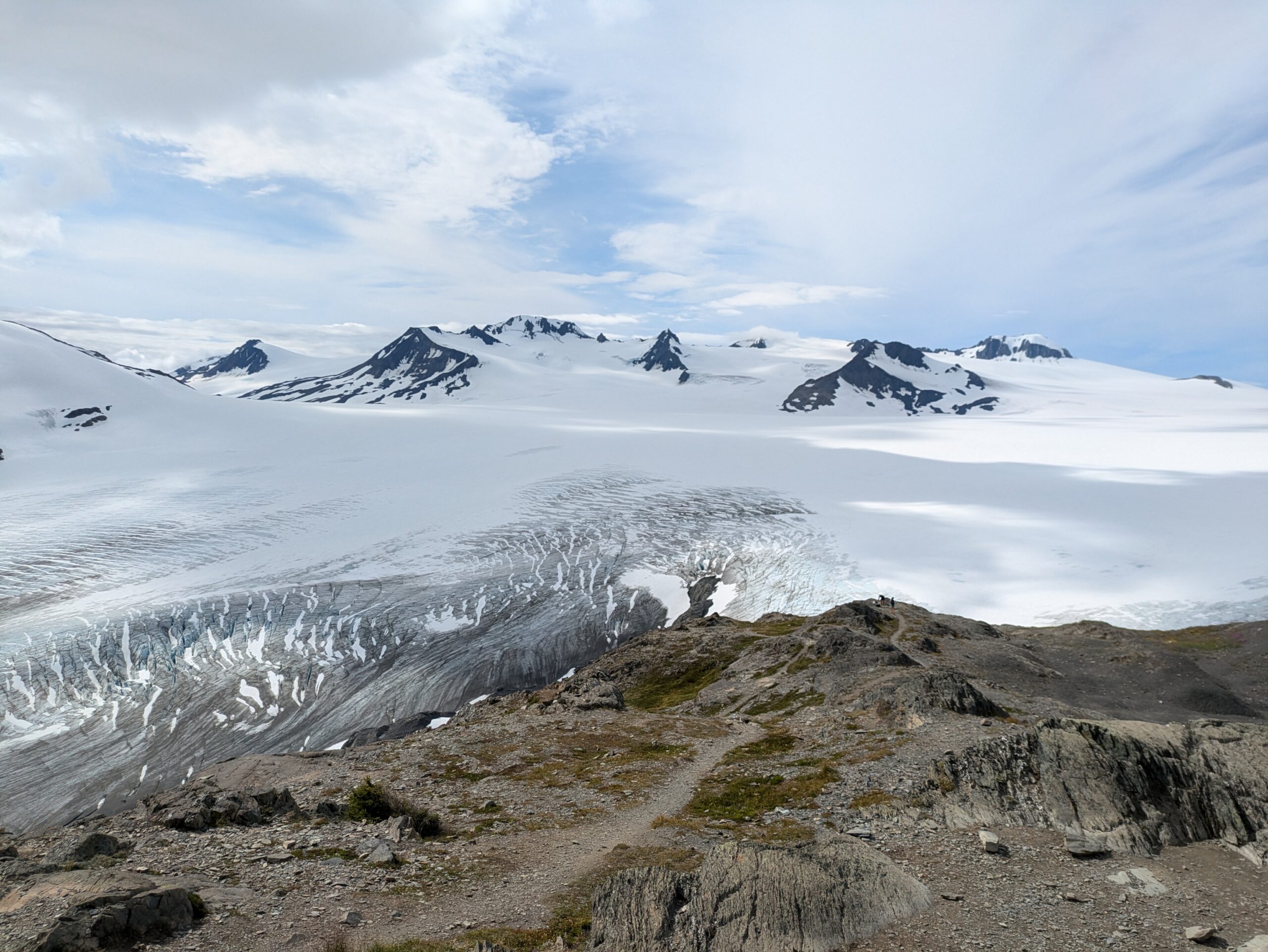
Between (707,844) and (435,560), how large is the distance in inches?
2721

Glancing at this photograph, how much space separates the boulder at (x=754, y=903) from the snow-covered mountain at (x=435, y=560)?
43.2m

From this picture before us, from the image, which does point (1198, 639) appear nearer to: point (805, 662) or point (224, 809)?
point (805, 662)

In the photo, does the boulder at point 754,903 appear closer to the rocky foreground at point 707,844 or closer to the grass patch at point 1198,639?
the rocky foreground at point 707,844

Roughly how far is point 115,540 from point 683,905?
94.9 metres

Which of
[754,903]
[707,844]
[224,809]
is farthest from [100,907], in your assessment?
[707,844]

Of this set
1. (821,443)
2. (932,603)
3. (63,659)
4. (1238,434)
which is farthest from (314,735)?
(1238,434)

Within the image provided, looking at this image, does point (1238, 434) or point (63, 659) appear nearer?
point (63, 659)

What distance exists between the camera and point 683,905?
1370 centimetres

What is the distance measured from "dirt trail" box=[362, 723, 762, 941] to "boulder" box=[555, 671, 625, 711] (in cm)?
1328

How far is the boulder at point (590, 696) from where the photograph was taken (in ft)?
131

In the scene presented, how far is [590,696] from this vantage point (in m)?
40.8

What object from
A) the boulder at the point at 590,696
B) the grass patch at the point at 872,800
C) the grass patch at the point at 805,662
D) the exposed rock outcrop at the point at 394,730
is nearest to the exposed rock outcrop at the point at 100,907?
the grass patch at the point at 872,800

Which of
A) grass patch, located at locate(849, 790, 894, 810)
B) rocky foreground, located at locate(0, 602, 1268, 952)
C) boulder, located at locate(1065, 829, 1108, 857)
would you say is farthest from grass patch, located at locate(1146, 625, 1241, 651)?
boulder, located at locate(1065, 829, 1108, 857)

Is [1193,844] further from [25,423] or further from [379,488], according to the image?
[25,423]
